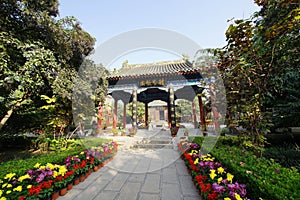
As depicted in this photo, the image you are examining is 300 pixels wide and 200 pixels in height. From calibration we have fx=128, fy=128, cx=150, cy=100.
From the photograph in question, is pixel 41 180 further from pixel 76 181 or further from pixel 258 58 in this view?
pixel 258 58

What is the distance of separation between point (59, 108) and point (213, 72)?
5441mm

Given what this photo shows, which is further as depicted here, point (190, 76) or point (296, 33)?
point (190, 76)

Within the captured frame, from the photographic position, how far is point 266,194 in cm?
145

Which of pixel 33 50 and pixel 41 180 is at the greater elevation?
pixel 33 50

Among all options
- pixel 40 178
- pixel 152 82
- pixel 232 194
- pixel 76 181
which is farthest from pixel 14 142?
pixel 232 194

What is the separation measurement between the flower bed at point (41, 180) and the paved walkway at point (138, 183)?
251mm

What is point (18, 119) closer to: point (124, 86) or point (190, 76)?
point (124, 86)

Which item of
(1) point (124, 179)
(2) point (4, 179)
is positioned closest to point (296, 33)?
(1) point (124, 179)

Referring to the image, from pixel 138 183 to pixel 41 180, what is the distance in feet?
5.71

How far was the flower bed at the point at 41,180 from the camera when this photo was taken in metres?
1.87

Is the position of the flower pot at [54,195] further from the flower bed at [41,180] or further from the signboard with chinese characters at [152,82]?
the signboard with chinese characters at [152,82]

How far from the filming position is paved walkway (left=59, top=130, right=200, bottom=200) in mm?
→ 2332

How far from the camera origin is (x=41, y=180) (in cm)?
212

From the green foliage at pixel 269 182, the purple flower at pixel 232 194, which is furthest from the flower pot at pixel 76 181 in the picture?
the green foliage at pixel 269 182
